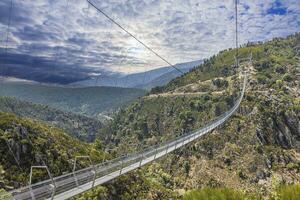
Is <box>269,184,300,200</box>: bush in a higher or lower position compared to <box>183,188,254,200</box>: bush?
higher

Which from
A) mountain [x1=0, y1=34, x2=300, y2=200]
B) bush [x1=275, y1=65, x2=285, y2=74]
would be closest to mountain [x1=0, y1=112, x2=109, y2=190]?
mountain [x1=0, y1=34, x2=300, y2=200]

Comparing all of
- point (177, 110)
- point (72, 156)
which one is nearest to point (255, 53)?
point (177, 110)

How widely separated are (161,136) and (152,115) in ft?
42.0

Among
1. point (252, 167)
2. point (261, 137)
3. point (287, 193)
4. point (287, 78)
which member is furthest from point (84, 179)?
point (287, 78)

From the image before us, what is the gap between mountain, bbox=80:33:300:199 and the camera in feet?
211

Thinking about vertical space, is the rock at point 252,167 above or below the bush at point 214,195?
below

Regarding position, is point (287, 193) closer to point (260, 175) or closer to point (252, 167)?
point (260, 175)

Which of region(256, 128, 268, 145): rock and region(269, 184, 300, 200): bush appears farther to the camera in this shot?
region(256, 128, 268, 145): rock

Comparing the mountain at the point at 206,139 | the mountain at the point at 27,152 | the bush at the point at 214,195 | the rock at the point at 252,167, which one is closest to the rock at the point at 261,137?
the mountain at the point at 206,139

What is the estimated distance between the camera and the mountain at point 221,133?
64438 mm

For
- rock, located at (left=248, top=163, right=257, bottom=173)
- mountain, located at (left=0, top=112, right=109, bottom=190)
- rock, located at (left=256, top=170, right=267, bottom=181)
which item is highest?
mountain, located at (left=0, top=112, right=109, bottom=190)

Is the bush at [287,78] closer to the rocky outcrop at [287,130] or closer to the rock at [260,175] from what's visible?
the rocky outcrop at [287,130]

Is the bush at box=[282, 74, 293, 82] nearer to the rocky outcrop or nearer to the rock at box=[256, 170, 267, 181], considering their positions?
the rocky outcrop

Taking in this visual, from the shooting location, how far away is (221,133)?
76438 millimetres
